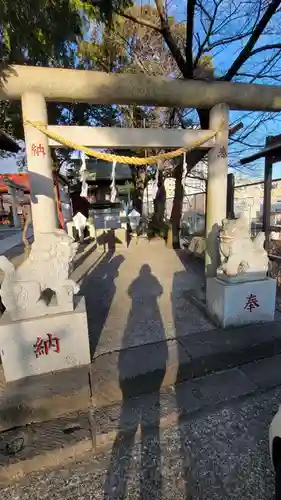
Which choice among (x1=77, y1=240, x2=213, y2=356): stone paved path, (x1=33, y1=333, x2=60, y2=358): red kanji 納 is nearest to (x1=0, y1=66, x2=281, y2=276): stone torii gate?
(x1=77, y1=240, x2=213, y2=356): stone paved path

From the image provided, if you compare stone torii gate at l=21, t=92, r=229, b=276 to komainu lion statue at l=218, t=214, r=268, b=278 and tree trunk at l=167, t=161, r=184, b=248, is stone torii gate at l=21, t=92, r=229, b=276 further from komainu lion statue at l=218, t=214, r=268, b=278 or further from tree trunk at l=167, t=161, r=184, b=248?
tree trunk at l=167, t=161, r=184, b=248

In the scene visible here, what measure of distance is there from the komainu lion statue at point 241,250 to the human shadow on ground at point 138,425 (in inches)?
49.6

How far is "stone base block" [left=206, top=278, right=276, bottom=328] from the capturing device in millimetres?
3172

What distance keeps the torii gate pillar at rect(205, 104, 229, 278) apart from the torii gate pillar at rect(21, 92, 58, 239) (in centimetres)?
260

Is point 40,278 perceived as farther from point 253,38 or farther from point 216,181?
point 253,38

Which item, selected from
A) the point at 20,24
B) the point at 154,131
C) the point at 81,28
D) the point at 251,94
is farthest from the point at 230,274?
the point at 81,28

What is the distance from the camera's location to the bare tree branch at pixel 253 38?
4164 millimetres

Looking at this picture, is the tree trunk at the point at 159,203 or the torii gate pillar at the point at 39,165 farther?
the tree trunk at the point at 159,203

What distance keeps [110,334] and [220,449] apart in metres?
1.71

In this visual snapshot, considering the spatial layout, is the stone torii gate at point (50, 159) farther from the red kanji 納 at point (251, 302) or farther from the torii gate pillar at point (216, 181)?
the red kanji 納 at point (251, 302)

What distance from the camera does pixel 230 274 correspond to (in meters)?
3.25

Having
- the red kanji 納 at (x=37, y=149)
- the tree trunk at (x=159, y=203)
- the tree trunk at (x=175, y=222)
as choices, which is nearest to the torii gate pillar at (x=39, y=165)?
the red kanji 納 at (x=37, y=149)

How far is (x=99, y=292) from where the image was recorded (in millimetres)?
4848

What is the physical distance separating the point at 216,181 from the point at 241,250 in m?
1.60
